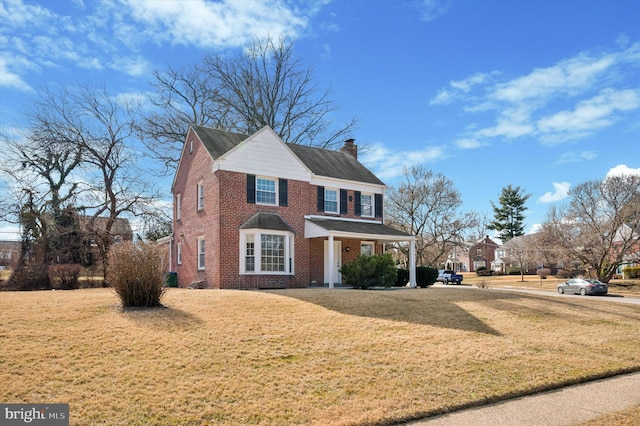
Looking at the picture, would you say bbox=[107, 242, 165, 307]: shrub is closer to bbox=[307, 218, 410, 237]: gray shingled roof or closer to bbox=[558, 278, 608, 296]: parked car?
bbox=[307, 218, 410, 237]: gray shingled roof

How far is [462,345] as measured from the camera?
34.2 feet

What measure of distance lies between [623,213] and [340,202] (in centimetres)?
2741

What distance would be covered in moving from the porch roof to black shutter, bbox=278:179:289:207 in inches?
56.8

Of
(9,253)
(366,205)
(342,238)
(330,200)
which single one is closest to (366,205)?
(366,205)

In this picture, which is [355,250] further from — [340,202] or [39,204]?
[39,204]

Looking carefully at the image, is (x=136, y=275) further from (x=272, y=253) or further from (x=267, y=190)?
(x=267, y=190)

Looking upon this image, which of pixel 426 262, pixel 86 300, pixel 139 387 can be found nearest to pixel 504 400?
pixel 139 387

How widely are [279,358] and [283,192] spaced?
14223mm

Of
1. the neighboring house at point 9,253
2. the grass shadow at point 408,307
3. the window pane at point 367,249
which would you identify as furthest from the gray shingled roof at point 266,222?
the neighboring house at point 9,253

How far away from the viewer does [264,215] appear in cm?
2128

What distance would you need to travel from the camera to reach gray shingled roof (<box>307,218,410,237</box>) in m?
22.3

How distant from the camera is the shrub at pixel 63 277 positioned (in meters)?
23.2

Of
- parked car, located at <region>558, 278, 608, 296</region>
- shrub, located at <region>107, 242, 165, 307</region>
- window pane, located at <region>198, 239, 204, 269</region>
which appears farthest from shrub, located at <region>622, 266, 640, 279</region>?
shrub, located at <region>107, 242, 165, 307</region>

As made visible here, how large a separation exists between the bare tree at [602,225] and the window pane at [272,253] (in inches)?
1191
